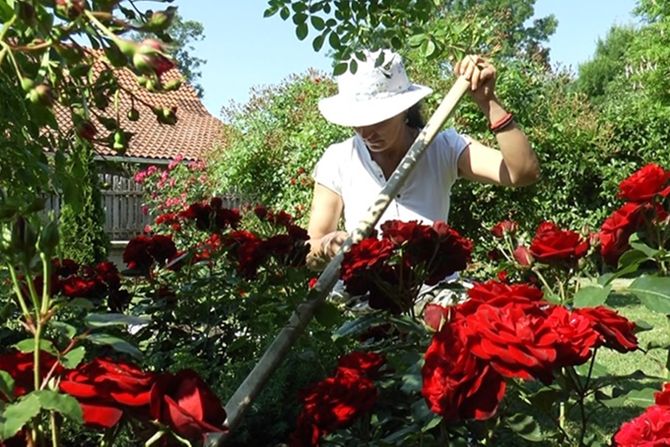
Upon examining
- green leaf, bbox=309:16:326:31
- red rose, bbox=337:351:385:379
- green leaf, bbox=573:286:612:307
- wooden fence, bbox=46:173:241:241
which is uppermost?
green leaf, bbox=309:16:326:31

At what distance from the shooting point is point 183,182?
10.5 metres

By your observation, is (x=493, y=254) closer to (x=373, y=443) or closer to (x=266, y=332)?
(x=266, y=332)

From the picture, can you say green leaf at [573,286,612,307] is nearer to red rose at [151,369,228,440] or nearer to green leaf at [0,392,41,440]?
red rose at [151,369,228,440]

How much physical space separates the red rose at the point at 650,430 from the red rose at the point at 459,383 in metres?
0.15

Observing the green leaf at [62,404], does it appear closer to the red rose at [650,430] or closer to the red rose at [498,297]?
the red rose at [498,297]

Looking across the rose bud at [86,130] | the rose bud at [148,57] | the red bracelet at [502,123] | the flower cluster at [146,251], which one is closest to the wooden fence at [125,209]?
the flower cluster at [146,251]

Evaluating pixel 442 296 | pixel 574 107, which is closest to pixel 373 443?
pixel 442 296

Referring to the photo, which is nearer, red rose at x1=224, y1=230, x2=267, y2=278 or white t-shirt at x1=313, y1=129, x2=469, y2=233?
red rose at x1=224, y1=230, x2=267, y2=278

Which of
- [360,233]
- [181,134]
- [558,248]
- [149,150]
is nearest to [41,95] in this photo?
[360,233]

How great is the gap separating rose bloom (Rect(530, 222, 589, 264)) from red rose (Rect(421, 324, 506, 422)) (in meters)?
0.61

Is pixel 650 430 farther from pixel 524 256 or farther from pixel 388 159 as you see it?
pixel 388 159

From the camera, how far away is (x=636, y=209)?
5.43ft

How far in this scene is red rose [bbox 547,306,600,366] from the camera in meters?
1.03

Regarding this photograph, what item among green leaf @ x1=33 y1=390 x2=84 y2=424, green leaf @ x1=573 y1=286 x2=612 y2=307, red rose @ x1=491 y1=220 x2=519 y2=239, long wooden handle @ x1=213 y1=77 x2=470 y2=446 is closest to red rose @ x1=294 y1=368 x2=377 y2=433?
long wooden handle @ x1=213 y1=77 x2=470 y2=446
